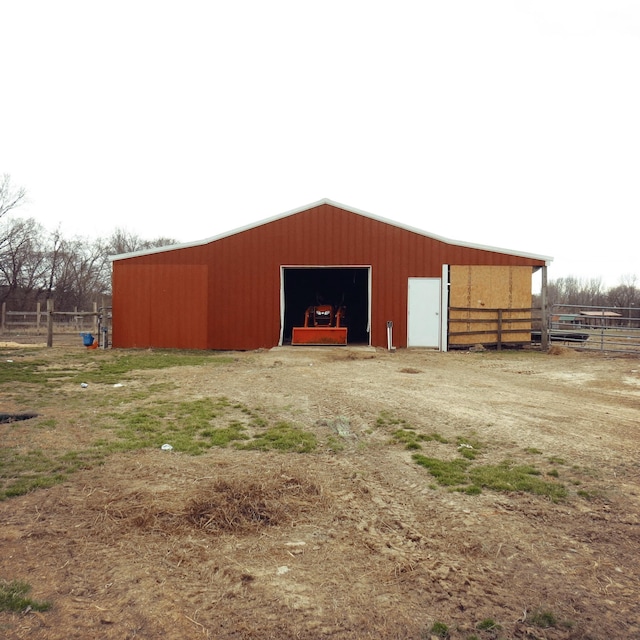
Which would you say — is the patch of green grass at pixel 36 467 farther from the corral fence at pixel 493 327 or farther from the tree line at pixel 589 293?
the tree line at pixel 589 293

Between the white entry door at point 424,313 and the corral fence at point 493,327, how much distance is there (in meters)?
0.53

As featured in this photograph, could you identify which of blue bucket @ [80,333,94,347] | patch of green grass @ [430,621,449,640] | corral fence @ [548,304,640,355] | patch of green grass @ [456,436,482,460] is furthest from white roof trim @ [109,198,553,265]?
patch of green grass @ [430,621,449,640]

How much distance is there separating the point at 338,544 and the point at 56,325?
3004 cm

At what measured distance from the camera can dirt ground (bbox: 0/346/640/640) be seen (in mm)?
2439

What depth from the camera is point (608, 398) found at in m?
8.14

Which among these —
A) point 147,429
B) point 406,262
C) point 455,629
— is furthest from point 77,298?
point 455,629

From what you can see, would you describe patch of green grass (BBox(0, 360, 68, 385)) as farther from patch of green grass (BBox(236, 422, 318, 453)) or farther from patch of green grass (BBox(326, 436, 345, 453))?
patch of green grass (BBox(326, 436, 345, 453))

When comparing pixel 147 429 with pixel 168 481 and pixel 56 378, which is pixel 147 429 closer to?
pixel 168 481

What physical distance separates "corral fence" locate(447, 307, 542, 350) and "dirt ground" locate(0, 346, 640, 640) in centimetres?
1061

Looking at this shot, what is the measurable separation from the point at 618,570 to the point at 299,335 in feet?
44.4

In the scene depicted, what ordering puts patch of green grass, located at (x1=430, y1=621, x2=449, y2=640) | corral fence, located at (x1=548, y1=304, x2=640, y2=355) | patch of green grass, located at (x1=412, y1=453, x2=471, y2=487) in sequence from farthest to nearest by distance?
corral fence, located at (x1=548, y1=304, x2=640, y2=355) < patch of green grass, located at (x1=412, y1=453, x2=471, y2=487) < patch of green grass, located at (x1=430, y1=621, x2=449, y2=640)

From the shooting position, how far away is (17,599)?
254 centimetres

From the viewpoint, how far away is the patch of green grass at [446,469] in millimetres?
4230

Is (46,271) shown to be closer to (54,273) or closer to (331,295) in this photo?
(54,273)
